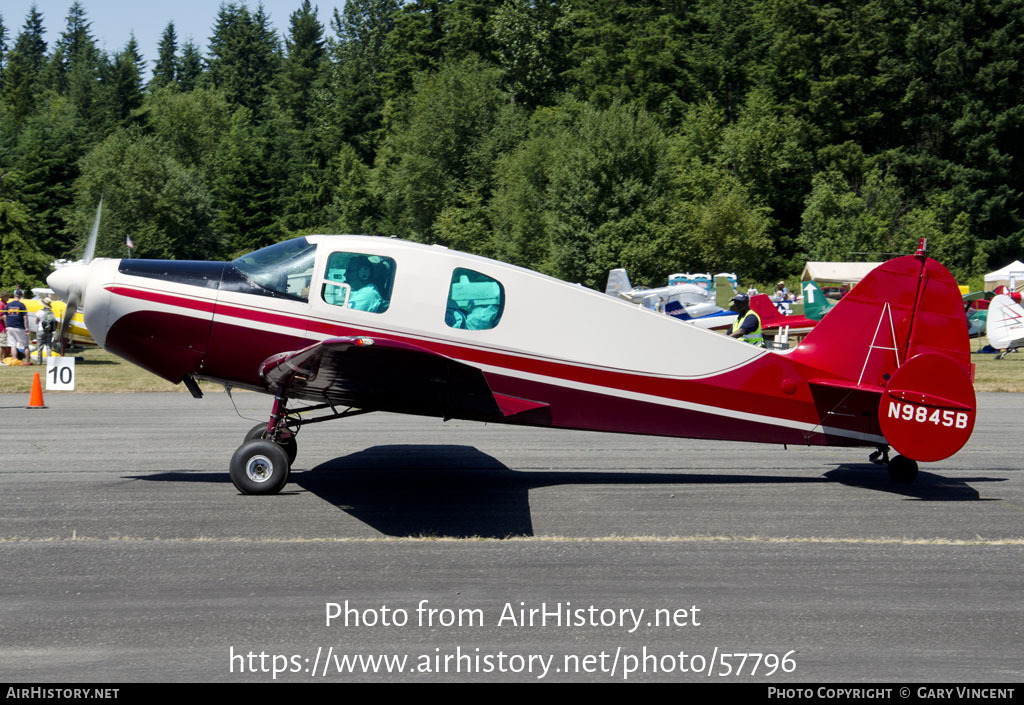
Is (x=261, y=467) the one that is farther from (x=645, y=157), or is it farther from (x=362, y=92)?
(x=362, y=92)

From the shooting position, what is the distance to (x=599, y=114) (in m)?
58.2

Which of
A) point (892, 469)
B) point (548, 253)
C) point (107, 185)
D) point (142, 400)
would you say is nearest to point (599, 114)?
point (548, 253)

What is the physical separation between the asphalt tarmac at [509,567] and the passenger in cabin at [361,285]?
6.25 ft

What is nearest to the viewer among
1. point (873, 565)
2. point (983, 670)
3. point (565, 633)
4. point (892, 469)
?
point (983, 670)

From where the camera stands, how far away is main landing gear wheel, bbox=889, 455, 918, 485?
10.3 metres

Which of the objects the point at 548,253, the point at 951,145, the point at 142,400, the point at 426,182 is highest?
the point at 951,145

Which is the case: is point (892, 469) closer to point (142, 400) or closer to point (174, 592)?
point (174, 592)

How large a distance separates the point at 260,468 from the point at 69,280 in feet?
8.57

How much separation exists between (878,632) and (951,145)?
7105 cm

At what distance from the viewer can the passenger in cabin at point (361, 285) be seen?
917 centimetres

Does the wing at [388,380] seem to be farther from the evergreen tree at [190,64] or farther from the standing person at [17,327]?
the evergreen tree at [190,64]

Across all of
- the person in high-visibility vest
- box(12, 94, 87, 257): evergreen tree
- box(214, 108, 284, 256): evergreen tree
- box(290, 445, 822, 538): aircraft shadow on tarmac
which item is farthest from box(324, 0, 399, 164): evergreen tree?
box(290, 445, 822, 538): aircraft shadow on tarmac

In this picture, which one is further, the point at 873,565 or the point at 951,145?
the point at 951,145

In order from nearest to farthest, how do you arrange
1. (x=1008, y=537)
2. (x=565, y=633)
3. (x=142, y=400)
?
(x=565, y=633)
(x=1008, y=537)
(x=142, y=400)
